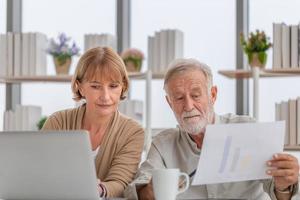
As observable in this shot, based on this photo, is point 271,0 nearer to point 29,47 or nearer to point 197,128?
point 29,47

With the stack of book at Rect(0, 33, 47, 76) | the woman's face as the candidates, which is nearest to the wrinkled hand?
the woman's face

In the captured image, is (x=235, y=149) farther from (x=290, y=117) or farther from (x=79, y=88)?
(x=290, y=117)

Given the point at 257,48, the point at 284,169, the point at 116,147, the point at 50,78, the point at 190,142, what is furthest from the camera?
the point at 50,78

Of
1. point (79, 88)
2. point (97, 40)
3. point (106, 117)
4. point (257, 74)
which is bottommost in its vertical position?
point (106, 117)

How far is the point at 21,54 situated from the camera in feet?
14.0

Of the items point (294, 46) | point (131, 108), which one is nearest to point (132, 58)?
point (131, 108)

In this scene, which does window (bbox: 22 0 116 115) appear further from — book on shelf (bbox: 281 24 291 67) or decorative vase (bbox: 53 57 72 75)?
book on shelf (bbox: 281 24 291 67)

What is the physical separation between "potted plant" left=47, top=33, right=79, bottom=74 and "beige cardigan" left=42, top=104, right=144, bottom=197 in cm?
181

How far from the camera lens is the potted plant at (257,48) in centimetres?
368

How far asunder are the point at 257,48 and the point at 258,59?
0.21 feet

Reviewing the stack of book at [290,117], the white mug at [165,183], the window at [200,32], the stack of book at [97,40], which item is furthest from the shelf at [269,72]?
the white mug at [165,183]

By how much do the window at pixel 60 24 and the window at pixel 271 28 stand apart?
1030 mm

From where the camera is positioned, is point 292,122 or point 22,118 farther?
point 22,118

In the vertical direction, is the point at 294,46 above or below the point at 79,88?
above
